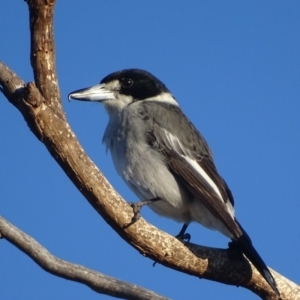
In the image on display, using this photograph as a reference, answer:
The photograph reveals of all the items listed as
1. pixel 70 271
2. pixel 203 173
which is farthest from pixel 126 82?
pixel 70 271

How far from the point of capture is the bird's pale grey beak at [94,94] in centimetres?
578

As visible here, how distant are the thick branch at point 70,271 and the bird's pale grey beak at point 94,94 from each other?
5.83 feet

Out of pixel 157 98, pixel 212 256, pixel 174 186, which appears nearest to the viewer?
pixel 212 256

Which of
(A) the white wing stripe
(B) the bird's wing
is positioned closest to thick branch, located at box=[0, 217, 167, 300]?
(B) the bird's wing

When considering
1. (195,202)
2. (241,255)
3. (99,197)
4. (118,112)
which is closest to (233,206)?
(195,202)

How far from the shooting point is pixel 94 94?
6051mm

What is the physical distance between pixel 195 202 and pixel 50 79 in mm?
1858

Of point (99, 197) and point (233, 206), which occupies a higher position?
point (233, 206)

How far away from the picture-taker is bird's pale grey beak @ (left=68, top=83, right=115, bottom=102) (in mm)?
5779

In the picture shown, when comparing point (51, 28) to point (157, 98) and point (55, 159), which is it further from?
point (157, 98)

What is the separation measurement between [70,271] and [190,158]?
73.6 inches

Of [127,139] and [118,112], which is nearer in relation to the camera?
[127,139]

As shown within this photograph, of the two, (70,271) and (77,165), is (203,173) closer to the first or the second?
(77,165)

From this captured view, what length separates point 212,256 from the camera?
495cm
